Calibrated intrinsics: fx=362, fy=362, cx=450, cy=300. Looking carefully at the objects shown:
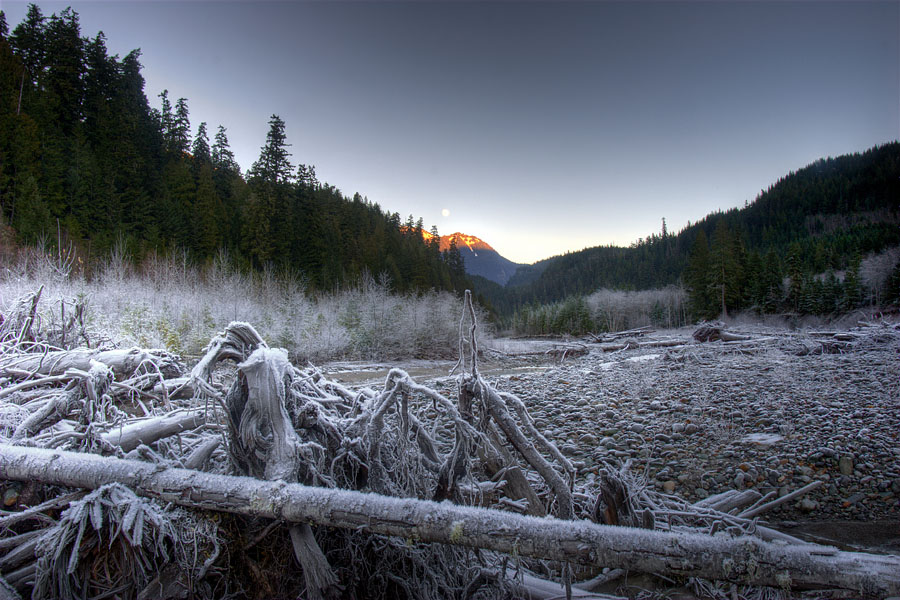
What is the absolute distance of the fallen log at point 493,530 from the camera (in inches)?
62.6

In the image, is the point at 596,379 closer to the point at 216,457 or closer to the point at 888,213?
the point at 216,457

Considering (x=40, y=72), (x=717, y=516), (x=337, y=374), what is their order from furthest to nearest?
(x=40, y=72) < (x=337, y=374) < (x=717, y=516)

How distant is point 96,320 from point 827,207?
12992 centimetres

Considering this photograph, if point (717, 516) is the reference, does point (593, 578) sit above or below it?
below

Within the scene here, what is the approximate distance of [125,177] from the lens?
36.0 meters

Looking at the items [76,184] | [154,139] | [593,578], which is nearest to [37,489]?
[593,578]

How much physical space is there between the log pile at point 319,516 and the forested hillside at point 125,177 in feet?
105

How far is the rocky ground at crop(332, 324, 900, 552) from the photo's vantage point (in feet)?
13.8

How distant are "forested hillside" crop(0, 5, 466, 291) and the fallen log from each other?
3245 centimetres

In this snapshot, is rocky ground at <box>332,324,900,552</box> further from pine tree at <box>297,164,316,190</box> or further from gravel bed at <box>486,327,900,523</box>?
pine tree at <box>297,164,316,190</box>

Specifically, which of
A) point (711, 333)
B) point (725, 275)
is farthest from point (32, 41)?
point (725, 275)

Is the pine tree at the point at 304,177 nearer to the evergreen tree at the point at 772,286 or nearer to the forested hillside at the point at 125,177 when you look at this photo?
the forested hillside at the point at 125,177

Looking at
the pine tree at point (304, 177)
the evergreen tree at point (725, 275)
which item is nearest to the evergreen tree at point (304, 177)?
the pine tree at point (304, 177)

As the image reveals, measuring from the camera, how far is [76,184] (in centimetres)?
3084
